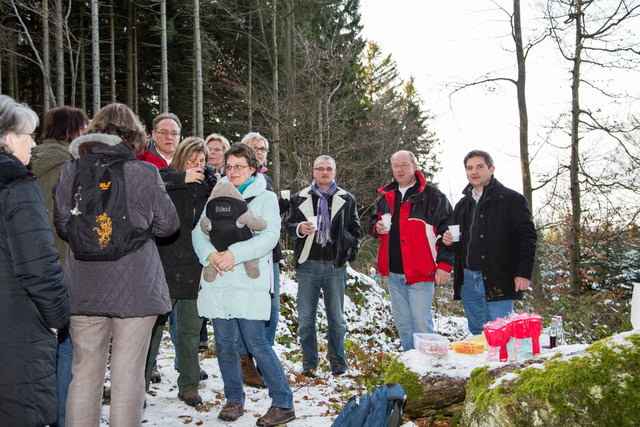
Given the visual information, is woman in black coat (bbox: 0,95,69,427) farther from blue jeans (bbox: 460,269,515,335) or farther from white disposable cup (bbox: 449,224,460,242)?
blue jeans (bbox: 460,269,515,335)

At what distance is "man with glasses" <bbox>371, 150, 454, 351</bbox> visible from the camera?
4.86 meters

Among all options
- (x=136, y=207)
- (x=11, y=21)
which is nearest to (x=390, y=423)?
(x=136, y=207)

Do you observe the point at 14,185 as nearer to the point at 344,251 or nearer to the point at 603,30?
the point at 344,251

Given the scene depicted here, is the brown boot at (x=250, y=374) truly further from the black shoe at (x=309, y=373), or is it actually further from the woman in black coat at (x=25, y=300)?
the woman in black coat at (x=25, y=300)

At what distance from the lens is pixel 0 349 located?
225 cm

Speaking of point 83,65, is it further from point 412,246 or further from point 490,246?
point 490,246

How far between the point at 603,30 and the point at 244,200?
11149 millimetres

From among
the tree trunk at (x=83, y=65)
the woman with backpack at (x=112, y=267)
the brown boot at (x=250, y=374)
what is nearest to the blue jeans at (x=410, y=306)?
the brown boot at (x=250, y=374)

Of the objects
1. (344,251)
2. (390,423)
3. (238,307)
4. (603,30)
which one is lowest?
(390,423)

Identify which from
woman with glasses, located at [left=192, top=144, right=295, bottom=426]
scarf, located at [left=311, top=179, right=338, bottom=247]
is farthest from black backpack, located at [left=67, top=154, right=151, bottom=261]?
scarf, located at [left=311, top=179, right=338, bottom=247]

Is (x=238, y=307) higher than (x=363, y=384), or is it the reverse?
(x=238, y=307)

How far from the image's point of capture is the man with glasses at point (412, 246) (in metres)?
4.86

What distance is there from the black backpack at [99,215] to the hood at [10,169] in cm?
44

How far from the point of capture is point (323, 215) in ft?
17.6
